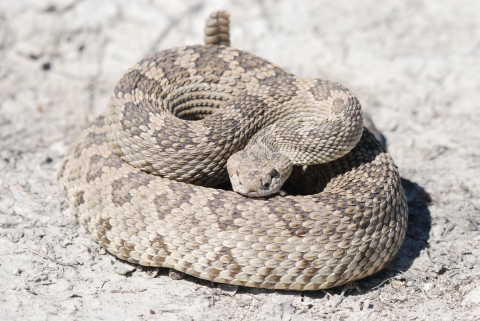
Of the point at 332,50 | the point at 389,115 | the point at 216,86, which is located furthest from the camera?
the point at 332,50


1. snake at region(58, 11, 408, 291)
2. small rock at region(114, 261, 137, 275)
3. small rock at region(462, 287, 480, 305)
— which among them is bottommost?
small rock at region(462, 287, 480, 305)

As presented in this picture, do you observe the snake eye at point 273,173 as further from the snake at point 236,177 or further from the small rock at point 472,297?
the small rock at point 472,297

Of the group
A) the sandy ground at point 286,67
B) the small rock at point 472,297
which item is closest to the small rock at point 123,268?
the sandy ground at point 286,67

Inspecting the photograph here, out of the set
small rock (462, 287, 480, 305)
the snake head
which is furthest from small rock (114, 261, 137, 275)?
small rock (462, 287, 480, 305)

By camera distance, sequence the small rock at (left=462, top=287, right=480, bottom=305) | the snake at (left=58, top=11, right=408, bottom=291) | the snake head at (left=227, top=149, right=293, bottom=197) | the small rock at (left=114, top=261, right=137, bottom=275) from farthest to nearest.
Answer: the small rock at (left=114, top=261, right=137, bottom=275)
the snake head at (left=227, top=149, right=293, bottom=197)
the small rock at (left=462, top=287, right=480, bottom=305)
the snake at (left=58, top=11, right=408, bottom=291)

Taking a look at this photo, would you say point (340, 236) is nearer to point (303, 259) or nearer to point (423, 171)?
point (303, 259)

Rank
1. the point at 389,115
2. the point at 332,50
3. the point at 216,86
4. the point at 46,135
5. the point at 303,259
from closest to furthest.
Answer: the point at 303,259 < the point at 216,86 < the point at 46,135 < the point at 389,115 < the point at 332,50

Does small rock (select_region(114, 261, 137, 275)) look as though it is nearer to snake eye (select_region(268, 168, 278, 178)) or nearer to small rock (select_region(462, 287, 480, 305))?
snake eye (select_region(268, 168, 278, 178))

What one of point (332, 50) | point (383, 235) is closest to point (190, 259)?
point (383, 235)
